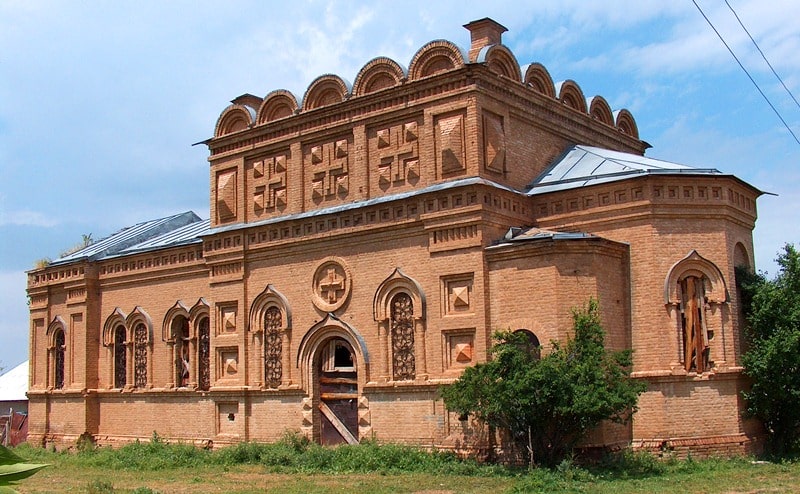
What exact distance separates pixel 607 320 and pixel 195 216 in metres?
16.1

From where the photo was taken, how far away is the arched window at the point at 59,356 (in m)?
24.9

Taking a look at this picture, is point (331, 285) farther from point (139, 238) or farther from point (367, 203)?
point (139, 238)

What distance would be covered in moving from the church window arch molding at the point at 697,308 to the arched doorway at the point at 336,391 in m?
6.67

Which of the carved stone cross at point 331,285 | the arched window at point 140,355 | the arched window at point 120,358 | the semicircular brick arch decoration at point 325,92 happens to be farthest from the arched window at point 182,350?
the semicircular brick arch decoration at point 325,92

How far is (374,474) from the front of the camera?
50.8 ft

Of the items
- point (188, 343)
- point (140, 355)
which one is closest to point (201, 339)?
point (188, 343)

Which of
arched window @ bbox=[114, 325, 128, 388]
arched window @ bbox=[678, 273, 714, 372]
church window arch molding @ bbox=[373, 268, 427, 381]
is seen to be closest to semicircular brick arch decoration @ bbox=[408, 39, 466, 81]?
church window arch molding @ bbox=[373, 268, 427, 381]

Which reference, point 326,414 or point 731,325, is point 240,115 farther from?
point 731,325

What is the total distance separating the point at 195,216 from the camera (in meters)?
27.8

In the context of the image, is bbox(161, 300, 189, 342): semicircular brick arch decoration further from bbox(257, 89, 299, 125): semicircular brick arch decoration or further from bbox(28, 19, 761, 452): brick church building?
bbox(257, 89, 299, 125): semicircular brick arch decoration

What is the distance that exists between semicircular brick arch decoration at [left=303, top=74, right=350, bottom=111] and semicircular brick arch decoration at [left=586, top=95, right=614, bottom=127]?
610 cm

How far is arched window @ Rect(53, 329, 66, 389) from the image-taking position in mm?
24906

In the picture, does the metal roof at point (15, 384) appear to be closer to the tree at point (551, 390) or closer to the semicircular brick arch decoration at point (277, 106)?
the semicircular brick arch decoration at point (277, 106)

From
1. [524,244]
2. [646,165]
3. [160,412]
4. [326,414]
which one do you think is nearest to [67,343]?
[160,412]
